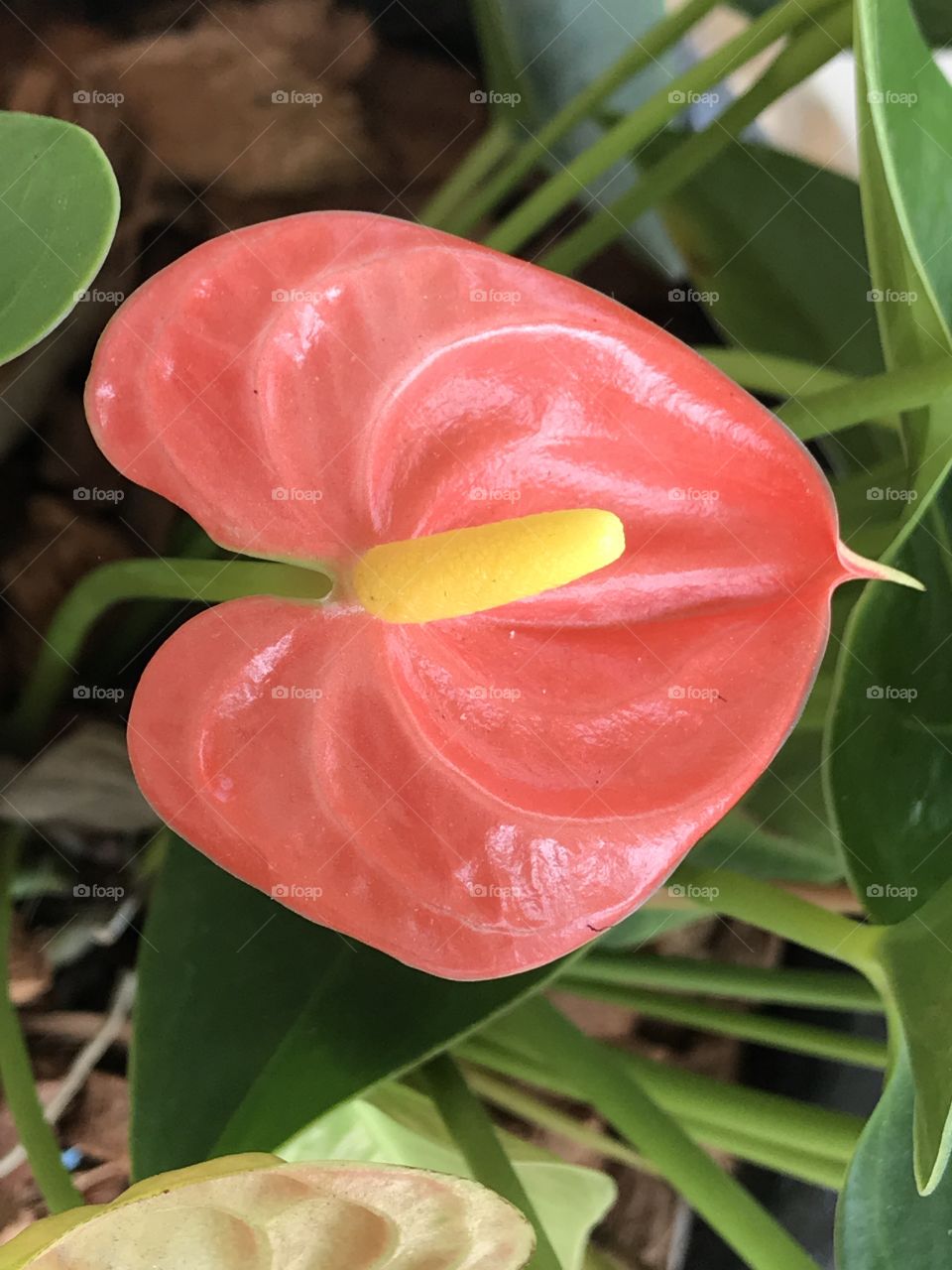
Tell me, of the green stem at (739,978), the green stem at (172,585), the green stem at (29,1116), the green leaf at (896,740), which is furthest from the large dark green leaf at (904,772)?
the green stem at (29,1116)

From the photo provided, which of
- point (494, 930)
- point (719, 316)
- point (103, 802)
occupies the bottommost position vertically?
point (103, 802)

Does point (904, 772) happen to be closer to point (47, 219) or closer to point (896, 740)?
point (896, 740)

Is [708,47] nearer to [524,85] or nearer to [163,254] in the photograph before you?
[524,85]

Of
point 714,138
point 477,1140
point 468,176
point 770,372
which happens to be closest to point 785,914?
point 477,1140

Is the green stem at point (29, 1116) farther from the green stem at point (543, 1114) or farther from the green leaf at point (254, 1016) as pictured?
the green stem at point (543, 1114)

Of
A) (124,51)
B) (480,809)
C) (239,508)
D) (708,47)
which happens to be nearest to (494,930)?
(480,809)
